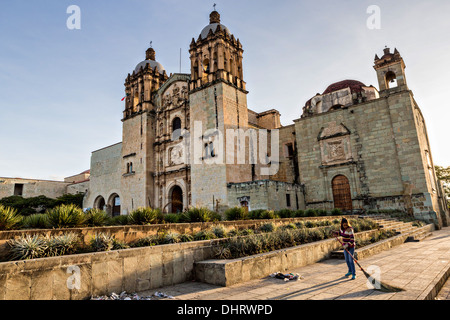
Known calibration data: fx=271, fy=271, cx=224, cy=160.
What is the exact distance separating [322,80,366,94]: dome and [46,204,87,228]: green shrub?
996 inches

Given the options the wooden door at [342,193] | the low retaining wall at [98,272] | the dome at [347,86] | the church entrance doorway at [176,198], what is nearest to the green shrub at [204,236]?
the low retaining wall at [98,272]

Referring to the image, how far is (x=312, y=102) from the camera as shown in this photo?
87.7ft

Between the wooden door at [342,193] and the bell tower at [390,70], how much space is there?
7.48m

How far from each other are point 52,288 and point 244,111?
2040 centimetres

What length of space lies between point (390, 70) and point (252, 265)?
71.2ft

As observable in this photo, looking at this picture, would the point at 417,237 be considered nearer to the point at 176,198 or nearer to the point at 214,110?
the point at 214,110

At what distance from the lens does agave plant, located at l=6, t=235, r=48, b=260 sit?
4410 millimetres

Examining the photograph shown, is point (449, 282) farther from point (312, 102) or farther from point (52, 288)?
point (312, 102)

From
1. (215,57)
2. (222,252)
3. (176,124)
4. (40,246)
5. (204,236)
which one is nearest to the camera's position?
(40,246)

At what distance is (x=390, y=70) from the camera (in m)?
21.4

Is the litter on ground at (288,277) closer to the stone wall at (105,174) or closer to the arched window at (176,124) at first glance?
the arched window at (176,124)

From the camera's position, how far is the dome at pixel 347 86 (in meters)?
25.3

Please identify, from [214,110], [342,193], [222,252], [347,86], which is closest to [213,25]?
[214,110]
